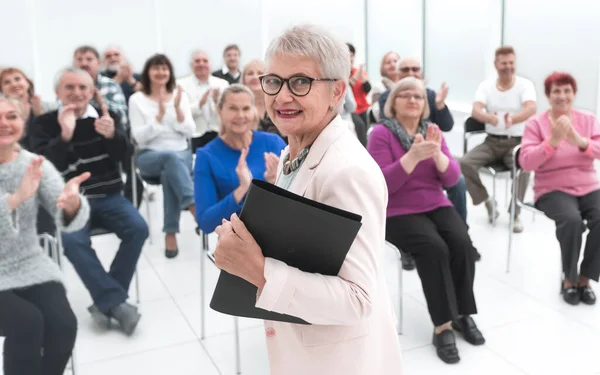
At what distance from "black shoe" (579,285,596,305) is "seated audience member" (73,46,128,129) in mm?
3342

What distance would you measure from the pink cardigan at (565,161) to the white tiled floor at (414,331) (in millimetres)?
562

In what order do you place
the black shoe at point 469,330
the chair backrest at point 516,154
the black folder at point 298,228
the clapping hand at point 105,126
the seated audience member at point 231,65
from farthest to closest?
the seated audience member at point 231,65 < the chair backrest at point 516,154 < the clapping hand at point 105,126 < the black shoe at point 469,330 < the black folder at point 298,228

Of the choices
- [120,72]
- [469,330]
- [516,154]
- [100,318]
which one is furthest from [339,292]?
[120,72]

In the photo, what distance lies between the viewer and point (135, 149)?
4328 millimetres

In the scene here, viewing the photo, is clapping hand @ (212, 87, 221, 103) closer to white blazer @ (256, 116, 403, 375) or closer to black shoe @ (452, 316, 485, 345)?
black shoe @ (452, 316, 485, 345)

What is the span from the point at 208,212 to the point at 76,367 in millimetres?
865

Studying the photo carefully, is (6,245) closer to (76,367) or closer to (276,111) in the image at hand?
(76,367)

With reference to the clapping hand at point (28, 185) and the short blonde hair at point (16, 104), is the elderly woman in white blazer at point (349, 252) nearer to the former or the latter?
the clapping hand at point (28, 185)

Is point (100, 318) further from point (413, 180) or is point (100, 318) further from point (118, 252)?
point (413, 180)

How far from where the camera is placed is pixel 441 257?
2658mm

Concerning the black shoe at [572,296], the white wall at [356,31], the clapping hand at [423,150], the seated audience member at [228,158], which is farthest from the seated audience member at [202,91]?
the black shoe at [572,296]

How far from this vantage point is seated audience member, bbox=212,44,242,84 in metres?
6.04

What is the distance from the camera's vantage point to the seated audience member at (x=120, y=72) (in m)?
5.52

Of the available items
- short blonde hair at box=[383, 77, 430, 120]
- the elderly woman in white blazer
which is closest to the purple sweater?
short blonde hair at box=[383, 77, 430, 120]
